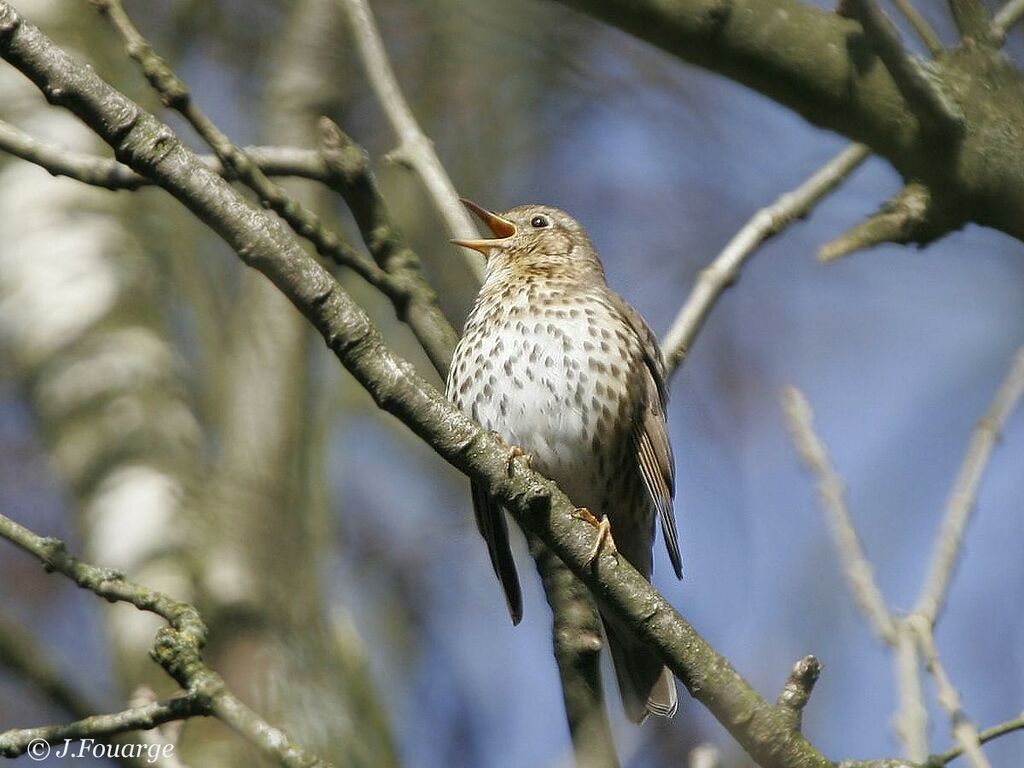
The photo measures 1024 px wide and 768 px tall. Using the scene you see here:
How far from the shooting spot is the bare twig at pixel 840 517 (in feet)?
9.93

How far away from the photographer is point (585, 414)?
4.87m

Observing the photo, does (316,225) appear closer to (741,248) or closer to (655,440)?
(741,248)

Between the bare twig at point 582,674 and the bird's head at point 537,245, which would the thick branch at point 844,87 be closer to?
the bare twig at point 582,674

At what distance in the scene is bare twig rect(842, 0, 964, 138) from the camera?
10.3 ft

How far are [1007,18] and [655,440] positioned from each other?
1976mm

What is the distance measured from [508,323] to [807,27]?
211cm

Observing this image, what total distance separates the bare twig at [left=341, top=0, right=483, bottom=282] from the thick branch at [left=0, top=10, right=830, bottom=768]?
5.07 ft

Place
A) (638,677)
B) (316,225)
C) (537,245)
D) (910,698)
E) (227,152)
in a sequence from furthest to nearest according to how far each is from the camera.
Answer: (537,245) < (638,677) < (316,225) < (227,152) < (910,698)

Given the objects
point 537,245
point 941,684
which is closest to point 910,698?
point 941,684

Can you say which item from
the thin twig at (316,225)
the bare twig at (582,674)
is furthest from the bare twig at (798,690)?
the thin twig at (316,225)

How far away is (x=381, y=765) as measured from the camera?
5.57 metres

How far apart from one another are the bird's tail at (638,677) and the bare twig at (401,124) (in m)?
1.53

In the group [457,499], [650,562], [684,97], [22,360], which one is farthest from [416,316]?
[684,97]

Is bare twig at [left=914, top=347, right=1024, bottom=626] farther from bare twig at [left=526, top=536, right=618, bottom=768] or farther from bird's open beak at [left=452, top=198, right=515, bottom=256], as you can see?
bird's open beak at [left=452, top=198, right=515, bottom=256]
